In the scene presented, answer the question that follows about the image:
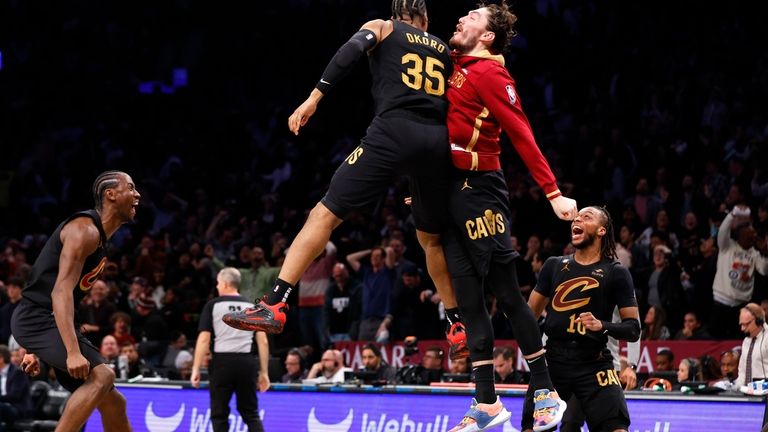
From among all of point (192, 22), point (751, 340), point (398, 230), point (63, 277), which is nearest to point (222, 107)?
point (192, 22)

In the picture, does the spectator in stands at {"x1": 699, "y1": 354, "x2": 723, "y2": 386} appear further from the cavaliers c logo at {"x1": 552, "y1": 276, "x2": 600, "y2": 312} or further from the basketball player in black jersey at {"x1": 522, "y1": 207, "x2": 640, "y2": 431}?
the cavaliers c logo at {"x1": 552, "y1": 276, "x2": 600, "y2": 312}

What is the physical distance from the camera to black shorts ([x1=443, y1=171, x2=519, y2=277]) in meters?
6.36

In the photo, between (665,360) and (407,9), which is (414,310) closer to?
(665,360)

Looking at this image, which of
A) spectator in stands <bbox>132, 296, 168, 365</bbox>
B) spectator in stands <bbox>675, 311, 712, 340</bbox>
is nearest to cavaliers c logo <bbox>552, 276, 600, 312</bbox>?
spectator in stands <bbox>675, 311, 712, 340</bbox>

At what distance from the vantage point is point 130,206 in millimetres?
7855

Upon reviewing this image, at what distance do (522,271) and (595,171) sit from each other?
2650 millimetres

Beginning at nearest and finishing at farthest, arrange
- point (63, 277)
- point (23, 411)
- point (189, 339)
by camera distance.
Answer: point (63, 277) → point (23, 411) → point (189, 339)

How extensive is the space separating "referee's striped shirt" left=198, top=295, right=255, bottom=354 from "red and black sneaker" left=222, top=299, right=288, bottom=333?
218 inches

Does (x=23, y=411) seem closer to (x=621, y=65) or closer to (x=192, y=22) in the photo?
(x=621, y=65)

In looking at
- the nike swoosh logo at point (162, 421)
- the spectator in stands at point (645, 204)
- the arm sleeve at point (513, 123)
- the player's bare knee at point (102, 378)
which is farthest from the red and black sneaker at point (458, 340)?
the spectator in stands at point (645, 204)

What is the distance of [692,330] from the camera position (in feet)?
41.6

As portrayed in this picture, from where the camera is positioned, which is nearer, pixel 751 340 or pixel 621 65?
pixel 751 340

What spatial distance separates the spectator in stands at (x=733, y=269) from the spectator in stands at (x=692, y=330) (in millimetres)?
198

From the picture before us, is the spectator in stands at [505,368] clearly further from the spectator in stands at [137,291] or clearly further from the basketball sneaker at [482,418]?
the spectator in stands at [137,291]
